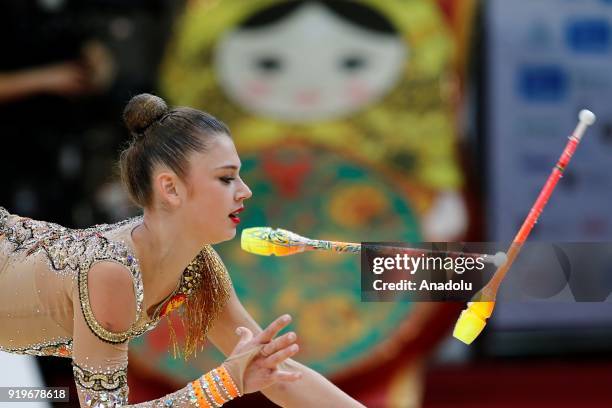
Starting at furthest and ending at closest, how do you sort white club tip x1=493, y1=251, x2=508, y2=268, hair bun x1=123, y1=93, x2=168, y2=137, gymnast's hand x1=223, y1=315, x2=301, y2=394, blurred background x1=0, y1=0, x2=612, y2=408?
blurred background x1=0, y1=0, x2=612, y2=408 < white club tip x1=493, y1=251, x2=508, y2=268 < hair bun x1=123, y1=93, x2=168, y2=137 < gymnast's hand x1=223, y1=315, x2=301, y2=394

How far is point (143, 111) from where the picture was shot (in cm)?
172

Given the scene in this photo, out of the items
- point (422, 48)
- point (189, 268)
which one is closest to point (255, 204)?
point (422, 48)

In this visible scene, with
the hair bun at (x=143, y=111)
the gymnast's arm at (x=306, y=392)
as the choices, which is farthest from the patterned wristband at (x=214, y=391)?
the hair bun at (x=143, y=111)

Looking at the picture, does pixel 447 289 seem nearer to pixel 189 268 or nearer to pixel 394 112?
pixel 189 268

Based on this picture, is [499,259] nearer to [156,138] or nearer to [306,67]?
[156,138]

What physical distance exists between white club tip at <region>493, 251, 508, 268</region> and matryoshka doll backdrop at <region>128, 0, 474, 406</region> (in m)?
1.49

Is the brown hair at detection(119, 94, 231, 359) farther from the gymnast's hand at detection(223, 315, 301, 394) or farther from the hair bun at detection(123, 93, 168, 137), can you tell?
the gymnast's hand at detection(223, 315, 301, 394)

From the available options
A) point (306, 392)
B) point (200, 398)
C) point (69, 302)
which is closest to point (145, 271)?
point (69, 302)

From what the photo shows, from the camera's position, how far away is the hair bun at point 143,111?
1.72 metres

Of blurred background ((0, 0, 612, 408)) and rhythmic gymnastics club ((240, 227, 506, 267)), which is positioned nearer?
rhythmic gymnastics club ((240, 227, 506, 267))

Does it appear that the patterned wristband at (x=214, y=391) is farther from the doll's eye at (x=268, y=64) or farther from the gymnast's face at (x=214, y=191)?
the doll's eye at (x=268, y=64)

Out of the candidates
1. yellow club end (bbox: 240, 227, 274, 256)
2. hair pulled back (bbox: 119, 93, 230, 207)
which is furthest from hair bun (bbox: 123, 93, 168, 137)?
yellow club end (bbox: 240, 227, 274, 256)

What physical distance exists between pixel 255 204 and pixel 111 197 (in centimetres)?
44

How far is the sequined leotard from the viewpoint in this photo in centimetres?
168
